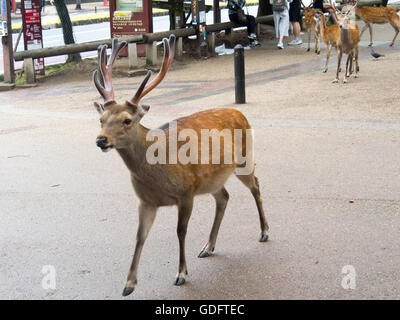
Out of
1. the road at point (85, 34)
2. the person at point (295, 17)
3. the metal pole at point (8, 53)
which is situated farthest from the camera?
the road at point (85, 34)

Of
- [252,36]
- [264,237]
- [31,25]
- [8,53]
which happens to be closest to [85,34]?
[252,36]

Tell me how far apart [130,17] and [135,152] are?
1317 centimetres

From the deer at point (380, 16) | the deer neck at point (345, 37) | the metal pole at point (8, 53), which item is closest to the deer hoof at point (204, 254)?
the deer neck at point (345, 37)

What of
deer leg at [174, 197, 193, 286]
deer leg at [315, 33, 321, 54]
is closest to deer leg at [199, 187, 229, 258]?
deer leg at [174, 197, 193, 286]

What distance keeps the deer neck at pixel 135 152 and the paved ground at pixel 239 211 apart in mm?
Answer: 903

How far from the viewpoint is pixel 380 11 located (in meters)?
17.8

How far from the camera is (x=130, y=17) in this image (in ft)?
56.7

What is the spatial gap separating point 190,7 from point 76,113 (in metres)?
7.15

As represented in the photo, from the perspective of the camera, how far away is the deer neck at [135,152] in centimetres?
466

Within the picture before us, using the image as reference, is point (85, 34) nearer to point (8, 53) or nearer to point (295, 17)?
point (295, 17)

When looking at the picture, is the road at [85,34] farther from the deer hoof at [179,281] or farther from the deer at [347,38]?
the deer hoof at [179,281]

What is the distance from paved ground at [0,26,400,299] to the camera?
4922mm

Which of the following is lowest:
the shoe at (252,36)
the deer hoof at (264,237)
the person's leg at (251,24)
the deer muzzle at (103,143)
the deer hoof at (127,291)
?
the deer hoof at (264,237)
